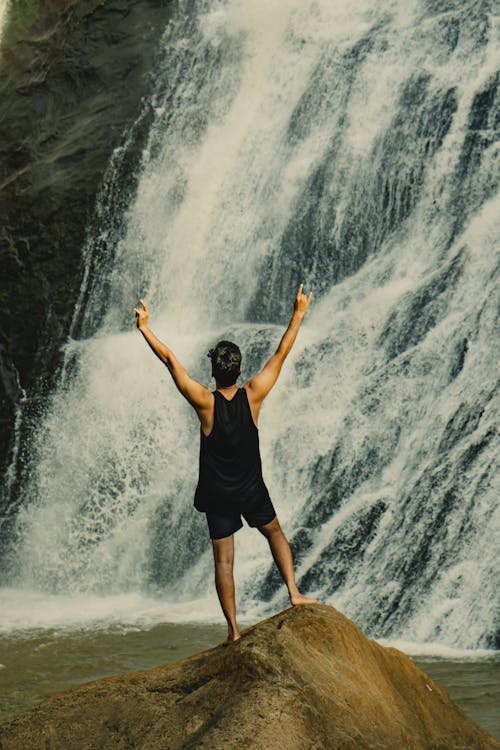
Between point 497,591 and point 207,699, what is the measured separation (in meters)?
5.76

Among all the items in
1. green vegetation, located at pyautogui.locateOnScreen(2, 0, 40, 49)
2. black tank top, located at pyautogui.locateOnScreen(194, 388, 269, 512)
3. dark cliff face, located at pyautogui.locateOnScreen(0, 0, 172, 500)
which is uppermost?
green vegetation, located at pyautogui.locateOnScreen(2, 0, 40, 49)

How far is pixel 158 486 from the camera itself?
14.2m

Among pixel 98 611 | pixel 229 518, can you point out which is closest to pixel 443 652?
pixel 98 611

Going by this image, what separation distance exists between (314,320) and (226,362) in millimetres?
9730

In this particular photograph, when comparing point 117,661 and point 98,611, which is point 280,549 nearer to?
point 117,661

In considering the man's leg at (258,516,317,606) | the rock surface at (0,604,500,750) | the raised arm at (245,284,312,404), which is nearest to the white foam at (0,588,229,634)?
the man's leg at (258,516,317,606)

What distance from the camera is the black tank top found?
5270mm

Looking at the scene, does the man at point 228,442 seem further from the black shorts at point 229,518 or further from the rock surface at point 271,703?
the rock surface at point 271,703

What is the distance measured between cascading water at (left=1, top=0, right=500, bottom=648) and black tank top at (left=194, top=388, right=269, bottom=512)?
16.8ft

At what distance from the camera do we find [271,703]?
4586 millimetres

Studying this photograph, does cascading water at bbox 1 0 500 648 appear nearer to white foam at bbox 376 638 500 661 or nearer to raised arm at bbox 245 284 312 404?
white foam at bbox 376 638 500 661

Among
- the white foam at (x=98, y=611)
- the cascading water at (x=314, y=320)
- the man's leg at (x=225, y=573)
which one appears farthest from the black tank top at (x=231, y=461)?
the white foam at (x=98, y=611)

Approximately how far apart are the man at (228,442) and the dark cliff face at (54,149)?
11.1 meters

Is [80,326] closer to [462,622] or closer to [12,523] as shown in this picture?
[12,523]
